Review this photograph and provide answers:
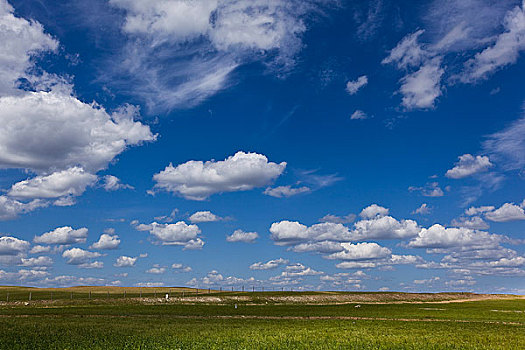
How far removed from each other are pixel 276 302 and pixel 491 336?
3616 inches

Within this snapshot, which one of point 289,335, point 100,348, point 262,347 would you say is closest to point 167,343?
point 100,348

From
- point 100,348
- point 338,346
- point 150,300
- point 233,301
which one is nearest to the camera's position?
point 100,348

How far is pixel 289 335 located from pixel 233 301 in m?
89.3

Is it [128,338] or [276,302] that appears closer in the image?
[128,338]

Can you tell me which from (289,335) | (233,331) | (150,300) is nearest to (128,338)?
(233,331)

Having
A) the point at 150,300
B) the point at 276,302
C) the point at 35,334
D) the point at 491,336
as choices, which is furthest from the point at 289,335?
the point at 276,302

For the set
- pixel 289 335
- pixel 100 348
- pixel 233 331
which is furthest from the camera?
pixel 233 331

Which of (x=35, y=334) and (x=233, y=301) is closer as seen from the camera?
(x=35, y=334)

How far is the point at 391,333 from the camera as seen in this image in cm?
4544

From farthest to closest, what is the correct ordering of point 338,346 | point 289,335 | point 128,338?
point 289,335, point 128,338, point 338,346

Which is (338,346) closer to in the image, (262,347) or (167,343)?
(262,347)

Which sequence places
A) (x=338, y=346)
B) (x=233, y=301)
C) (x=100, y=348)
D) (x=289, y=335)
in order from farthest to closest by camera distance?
(x=233, y=301), (x=289, y=335), (x=338, y=346), (x=100, y=348)

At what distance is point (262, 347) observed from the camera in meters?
35.4

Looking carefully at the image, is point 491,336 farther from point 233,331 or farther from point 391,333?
point 233,331
